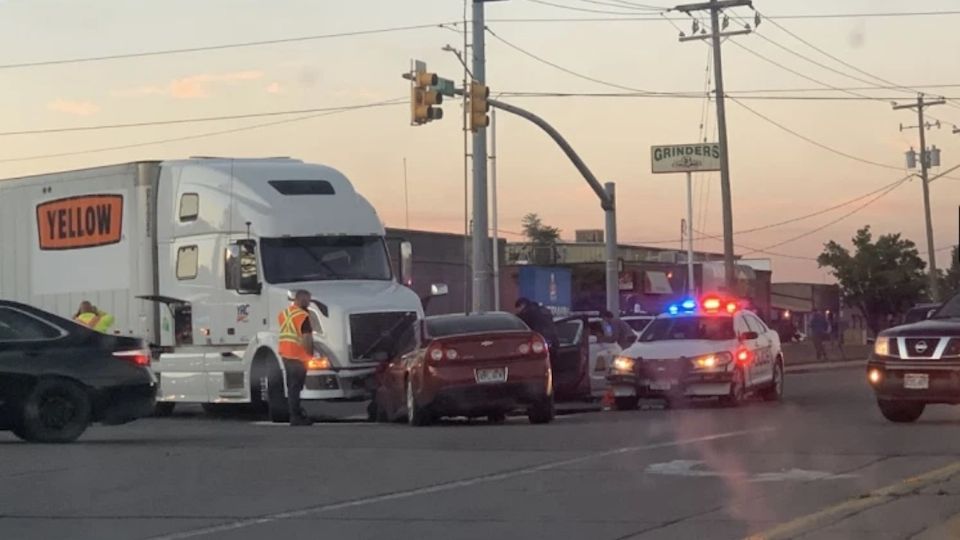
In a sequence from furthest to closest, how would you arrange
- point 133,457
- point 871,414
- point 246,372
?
point 246,372
point 871,414
point 133,457

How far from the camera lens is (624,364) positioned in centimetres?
2298

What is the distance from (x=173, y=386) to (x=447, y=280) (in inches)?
1451

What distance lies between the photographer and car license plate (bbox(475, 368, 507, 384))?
62.3 ft

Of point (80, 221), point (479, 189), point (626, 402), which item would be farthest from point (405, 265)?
point (479, 189)

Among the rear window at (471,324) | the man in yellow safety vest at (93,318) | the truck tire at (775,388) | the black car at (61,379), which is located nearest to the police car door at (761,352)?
the truck tire at (775,388)

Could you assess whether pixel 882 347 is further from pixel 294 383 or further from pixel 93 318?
pixel 93 318

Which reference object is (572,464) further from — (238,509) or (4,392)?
(4,392)

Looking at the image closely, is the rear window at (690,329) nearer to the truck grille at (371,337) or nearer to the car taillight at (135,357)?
the truck grille at (371,337)

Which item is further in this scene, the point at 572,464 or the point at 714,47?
the point at 714,47

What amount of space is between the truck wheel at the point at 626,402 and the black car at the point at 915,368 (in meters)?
4.94

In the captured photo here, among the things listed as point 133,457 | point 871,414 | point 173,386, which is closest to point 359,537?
point 133,457

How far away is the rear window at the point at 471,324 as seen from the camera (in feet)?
64.4

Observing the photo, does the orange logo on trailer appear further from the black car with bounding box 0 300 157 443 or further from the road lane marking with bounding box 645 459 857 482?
the road lane marking with bounding box 645 459 857 482

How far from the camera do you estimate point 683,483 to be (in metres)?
12.5
